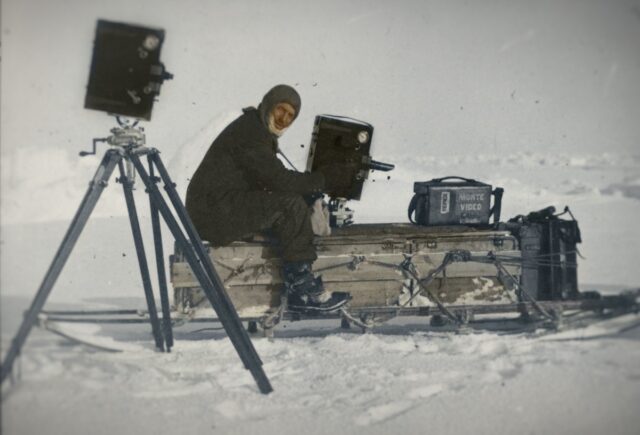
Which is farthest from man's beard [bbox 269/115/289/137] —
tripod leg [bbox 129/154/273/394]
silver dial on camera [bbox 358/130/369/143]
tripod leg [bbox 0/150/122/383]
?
tripod leg [bbox 0/150/122/383]

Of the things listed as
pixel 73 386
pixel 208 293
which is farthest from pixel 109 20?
pixel 73 386

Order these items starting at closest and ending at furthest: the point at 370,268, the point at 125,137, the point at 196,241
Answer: the point at 125,137, the point at 196,241, the point at 370,268

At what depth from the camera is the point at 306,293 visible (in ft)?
14.7

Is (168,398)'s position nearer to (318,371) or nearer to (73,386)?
(73,386)

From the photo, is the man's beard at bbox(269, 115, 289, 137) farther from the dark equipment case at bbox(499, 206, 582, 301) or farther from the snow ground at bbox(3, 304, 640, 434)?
the dark equipment case at bbox(499, 206, 582, 301)

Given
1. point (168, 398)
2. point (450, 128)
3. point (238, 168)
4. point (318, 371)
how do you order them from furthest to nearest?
point (450, 128)
point (238, 168)
point (318, 371)
point (168, 398)

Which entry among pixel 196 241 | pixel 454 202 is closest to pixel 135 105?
pixel 196 241

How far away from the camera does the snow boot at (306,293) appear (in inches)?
176

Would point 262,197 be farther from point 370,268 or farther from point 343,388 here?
point 343,388

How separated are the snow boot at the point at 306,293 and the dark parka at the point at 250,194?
0.09m

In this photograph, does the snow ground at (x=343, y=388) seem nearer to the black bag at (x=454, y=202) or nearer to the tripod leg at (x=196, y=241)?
the tripod leg at (x=196, y=241)

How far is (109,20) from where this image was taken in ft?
12.0

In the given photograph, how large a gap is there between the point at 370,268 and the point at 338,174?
31.1 inches

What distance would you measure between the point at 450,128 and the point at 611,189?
249cm
